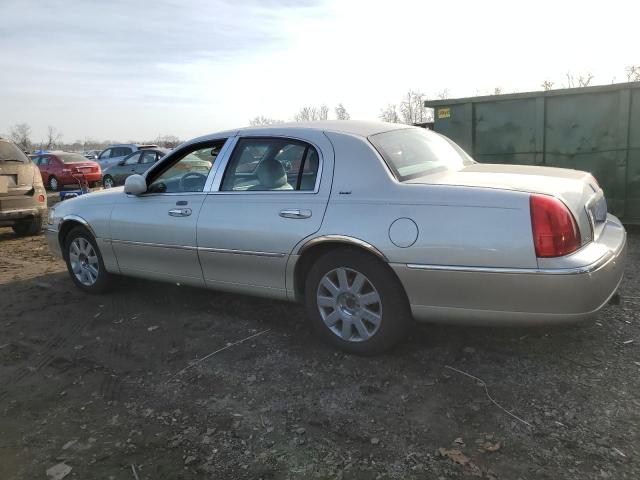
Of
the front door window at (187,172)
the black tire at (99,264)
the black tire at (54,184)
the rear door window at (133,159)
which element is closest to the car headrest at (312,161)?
the front door window at (187,172)

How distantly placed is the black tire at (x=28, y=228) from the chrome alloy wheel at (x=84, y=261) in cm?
452

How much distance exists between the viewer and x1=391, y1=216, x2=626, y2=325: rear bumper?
9.66 feet

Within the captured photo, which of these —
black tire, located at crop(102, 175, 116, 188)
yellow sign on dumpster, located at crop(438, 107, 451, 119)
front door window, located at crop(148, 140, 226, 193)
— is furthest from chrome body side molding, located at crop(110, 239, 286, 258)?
black tire, located at crop(102, 175, 116, 188)

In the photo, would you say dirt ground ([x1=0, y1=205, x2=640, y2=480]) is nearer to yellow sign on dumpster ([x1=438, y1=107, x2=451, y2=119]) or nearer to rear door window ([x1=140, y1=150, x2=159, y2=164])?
yellow sign on dumpster ([x1=438, y1=107, x2=451, y2=119])

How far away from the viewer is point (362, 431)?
2816 millimetres

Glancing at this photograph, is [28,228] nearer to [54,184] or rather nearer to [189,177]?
[189,177]

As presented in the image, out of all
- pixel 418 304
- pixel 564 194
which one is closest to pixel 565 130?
pixel 564 194

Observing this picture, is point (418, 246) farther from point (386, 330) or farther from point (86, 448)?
point (86, 448)

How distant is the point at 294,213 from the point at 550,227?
165 cm

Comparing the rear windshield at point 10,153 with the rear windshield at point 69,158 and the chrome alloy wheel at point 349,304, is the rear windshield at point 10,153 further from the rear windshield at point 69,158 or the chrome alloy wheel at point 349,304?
the rear windshield at point 69,158

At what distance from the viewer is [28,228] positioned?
31.4 ft

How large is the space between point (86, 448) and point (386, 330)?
184cm

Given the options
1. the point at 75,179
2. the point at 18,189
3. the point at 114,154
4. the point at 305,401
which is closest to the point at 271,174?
the point at 305,401

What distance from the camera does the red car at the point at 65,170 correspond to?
19625 mm
